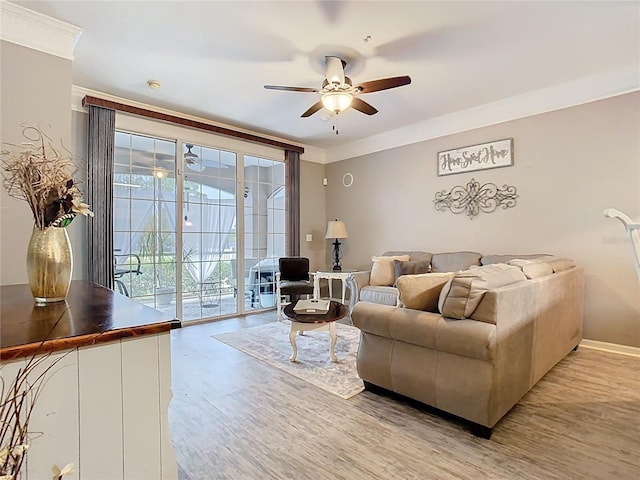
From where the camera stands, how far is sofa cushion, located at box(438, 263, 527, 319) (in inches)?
77.4

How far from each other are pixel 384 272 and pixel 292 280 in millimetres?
1449

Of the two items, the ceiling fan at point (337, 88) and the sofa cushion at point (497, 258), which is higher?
the ceiling fan at point (337, 88)

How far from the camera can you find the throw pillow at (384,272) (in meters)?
4.58

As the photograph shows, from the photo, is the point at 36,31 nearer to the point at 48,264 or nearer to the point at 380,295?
the point at 48,264

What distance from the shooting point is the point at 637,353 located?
3299 millimetres

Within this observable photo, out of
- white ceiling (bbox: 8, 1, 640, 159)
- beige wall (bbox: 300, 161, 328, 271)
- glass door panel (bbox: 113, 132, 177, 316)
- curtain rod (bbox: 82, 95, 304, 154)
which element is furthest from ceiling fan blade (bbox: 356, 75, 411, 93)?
beige wall (bbox: 300, 161, 328, 271)

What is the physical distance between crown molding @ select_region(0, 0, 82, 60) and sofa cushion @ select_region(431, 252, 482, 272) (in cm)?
438

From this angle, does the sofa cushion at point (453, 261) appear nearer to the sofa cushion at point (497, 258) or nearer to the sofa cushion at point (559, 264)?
the sofa cushion at point (497, 258)

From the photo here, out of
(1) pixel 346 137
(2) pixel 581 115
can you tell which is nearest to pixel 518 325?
(2) pixel 581 115

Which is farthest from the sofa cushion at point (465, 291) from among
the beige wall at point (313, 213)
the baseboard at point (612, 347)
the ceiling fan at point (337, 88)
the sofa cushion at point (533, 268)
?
the beige wall at point (313, 213)

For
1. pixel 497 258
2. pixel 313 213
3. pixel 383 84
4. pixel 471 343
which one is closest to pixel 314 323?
pixel 471 343

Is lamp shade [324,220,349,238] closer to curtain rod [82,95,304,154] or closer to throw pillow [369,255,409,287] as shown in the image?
throw pillow [369,255,409,287]

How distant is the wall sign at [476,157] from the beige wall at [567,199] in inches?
2.8

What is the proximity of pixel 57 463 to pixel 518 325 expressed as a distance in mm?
2317
